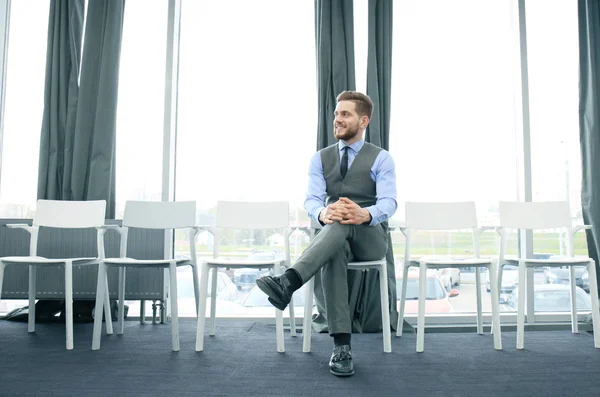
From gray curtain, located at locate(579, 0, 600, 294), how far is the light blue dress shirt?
1549 millimetres

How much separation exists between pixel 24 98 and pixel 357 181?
2660mm

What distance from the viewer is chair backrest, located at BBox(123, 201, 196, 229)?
296cm

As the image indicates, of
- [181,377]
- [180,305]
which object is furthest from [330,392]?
[180,305]

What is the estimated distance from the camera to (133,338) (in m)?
2.73

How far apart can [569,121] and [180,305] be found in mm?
3013

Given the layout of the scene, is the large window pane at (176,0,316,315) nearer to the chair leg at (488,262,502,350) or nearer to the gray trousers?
the gray trousers

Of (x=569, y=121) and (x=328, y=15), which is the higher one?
(x=328, y=15)

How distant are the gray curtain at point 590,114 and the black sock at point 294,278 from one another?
2206 mm

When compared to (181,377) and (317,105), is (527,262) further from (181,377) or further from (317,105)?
(181,377)

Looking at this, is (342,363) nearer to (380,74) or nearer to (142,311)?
(142,311)

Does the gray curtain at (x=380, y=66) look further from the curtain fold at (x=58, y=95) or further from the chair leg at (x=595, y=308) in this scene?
the curtain fold at (x=58, y=95)

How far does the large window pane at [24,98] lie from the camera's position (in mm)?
3512

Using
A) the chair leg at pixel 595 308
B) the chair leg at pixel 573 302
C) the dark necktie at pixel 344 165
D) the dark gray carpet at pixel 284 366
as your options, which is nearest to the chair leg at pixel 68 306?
the dark gray carpet at pixel 284 366

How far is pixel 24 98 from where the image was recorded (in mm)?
3584
